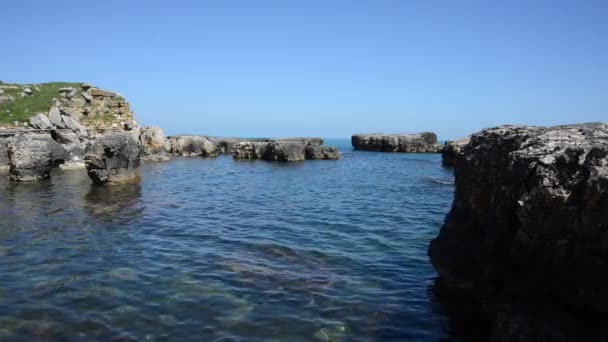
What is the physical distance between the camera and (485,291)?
9.14 m

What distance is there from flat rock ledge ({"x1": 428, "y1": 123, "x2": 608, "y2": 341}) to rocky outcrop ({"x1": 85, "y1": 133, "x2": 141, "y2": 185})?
28.7m

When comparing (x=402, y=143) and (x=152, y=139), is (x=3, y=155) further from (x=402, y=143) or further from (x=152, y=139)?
(x=402, y=143)

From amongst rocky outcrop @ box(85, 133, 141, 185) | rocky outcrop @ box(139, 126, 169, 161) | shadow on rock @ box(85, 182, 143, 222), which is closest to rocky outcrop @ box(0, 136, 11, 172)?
rocky outcrop @ box(85, 133, 141, 185)

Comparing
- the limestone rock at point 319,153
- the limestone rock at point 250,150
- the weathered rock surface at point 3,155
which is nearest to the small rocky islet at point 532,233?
the weathered rock surface at point 3,155

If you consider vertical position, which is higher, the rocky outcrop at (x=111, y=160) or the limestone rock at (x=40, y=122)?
the limestone rock at (x=40, y=122)

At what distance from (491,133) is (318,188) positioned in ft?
79.8

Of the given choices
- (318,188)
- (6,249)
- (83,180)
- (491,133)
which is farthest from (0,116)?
(491,133)

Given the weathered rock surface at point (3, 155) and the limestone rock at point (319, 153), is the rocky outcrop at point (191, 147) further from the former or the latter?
the weathered rock surface at point (3, 155)

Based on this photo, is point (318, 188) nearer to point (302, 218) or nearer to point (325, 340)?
point (302, 218)

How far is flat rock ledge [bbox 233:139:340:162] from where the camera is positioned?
6316 cm

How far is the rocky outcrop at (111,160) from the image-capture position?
3133 centimetres

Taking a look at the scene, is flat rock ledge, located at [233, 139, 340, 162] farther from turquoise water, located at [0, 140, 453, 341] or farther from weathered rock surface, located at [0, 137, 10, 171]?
turquoise water, located at [0, 140, 453, 341]

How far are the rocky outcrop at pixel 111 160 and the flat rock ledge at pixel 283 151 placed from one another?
3082 cm

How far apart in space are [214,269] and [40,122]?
A: 44.9m
